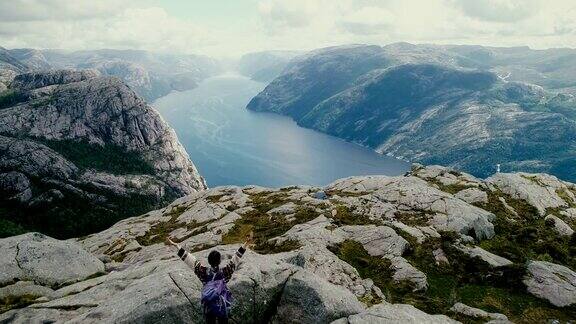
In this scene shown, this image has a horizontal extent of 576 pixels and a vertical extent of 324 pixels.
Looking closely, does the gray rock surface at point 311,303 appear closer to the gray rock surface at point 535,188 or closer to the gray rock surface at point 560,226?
the gray rock surface at point 560,226

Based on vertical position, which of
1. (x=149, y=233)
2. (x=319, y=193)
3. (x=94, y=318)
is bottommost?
(x=149, y=233)

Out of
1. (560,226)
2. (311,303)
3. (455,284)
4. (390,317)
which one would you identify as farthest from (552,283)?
(311,303)

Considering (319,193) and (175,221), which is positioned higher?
(319,193)

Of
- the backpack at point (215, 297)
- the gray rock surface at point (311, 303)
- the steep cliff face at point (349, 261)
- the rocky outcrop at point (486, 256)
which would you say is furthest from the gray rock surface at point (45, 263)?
the rocky outcrop at point (486, 256)

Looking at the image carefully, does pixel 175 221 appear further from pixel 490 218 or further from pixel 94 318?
pixel 94 318

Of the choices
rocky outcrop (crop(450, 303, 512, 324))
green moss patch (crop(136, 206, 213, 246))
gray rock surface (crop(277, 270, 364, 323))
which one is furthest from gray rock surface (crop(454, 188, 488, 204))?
gray rock surface (crop(277, 270, 364, 323))

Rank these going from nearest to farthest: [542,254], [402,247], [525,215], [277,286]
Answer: [277,286] < [402,247] < [542,254] < [525,215]

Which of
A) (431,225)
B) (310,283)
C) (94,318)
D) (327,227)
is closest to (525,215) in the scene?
(431,225)
